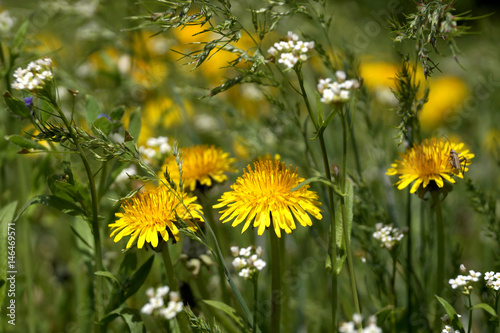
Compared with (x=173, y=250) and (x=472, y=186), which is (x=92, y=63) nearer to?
(x=173, y=250)

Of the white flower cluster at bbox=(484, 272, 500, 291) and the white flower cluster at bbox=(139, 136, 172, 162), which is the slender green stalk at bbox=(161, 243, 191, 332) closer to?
the white flower cluster at bbox=(139, 136, 172, 162)

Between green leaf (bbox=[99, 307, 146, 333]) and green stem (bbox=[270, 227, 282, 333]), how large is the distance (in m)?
0.33

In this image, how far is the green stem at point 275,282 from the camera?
121 centimetres

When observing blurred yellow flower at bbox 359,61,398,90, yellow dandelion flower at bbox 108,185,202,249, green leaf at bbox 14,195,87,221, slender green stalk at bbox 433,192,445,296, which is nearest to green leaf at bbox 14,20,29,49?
green leaf at bbox 14,195,87,221

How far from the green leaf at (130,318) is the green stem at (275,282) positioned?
0.33 metres

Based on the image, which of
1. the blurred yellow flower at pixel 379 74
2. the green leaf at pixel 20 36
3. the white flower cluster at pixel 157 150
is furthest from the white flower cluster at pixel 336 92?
the blurred yellow flower at pixel 379 74

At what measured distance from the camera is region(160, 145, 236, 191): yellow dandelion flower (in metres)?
1.47

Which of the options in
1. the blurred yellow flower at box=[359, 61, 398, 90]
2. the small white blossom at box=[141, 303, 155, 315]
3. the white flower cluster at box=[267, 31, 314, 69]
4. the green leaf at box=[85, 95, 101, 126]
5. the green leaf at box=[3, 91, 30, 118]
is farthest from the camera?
the blurred yellow flower at box=[359, 61, 398, 90]

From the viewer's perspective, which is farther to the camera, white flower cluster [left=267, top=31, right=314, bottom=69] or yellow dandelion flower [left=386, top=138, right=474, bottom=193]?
yellow dandelion flower [left=386, top=138, right=474, bottom=193]

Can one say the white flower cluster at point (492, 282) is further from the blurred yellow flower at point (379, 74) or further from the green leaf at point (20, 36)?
the blurred yellow flower at point (379, 74)

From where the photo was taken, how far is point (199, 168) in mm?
1479

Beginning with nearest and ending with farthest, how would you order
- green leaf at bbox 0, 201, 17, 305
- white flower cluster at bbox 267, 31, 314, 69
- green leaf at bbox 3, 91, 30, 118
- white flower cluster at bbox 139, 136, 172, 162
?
white flower cluster at bbox 267, 31, 314, 69 → green leaf at bbox 3, 91, 30, 118 → green leaf at bbox 0, 201, 17, 305 → white flower cluster at bbox 139, 136, 172, 162

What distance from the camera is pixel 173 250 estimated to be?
4.99ft

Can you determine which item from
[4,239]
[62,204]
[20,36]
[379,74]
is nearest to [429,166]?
[62,204]
